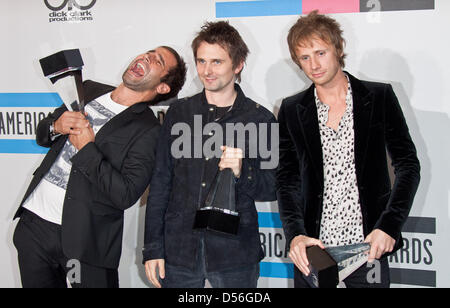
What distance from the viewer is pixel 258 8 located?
2854 mm

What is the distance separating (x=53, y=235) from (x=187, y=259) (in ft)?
2.17

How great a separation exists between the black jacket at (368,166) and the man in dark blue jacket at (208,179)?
0.13 metres

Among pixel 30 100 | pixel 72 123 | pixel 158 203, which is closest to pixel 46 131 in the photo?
pixel 72 123

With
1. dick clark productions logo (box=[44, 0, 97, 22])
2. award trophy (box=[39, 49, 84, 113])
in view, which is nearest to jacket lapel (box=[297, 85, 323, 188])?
award trophy (box=[39, 49, 84, 113])

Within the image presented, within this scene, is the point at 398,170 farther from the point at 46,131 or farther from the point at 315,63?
the point at 46,131

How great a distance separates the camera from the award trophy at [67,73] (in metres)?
2.46

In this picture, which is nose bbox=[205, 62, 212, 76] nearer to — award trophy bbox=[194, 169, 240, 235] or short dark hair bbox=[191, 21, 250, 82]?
short dark hair bbox=[191, 21, 250, 82]

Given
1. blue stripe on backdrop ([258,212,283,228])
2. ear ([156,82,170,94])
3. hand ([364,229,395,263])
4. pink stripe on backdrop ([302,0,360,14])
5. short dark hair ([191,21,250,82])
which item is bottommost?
blue stripe on backdrop ([258,212,283,228])

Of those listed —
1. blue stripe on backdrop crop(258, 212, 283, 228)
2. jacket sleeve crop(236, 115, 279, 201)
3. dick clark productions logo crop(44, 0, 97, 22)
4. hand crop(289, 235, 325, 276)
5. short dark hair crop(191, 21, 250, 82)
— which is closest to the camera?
hand crop(289, 235, 325, 276)

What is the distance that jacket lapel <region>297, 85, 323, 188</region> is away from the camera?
209 cm

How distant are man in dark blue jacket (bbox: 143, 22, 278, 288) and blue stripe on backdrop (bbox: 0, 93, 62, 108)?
124 cm

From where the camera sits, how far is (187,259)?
216cm
